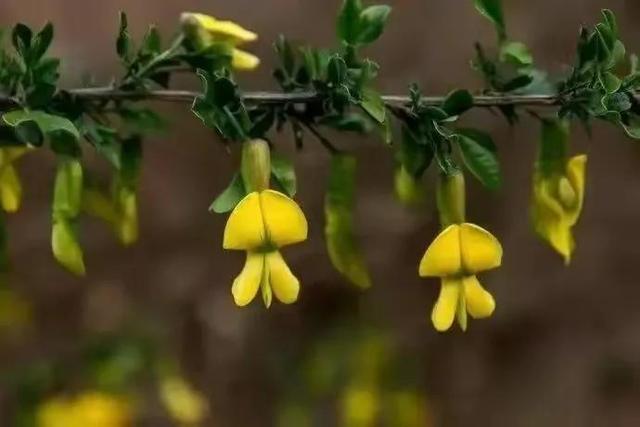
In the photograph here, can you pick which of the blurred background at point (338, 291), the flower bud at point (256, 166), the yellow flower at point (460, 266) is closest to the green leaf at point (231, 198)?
the flower bud at point (256, 166)

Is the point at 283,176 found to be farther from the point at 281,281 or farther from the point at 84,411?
the point at 84,411

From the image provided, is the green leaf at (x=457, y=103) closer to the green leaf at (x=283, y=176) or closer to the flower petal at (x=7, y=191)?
the green leaf at (x=283, y=176)

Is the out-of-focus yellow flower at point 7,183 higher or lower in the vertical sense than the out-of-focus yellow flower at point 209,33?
lower

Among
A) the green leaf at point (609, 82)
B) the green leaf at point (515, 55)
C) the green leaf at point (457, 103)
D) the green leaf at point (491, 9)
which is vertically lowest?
the green leaf at point (457, 103)


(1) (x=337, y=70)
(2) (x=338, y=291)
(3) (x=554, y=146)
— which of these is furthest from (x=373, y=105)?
(2) (x=338, y=291)

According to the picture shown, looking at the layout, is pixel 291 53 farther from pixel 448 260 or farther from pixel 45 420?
pixel 45 420

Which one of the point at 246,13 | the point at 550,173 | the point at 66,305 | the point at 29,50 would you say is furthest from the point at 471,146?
the point at 66,305
